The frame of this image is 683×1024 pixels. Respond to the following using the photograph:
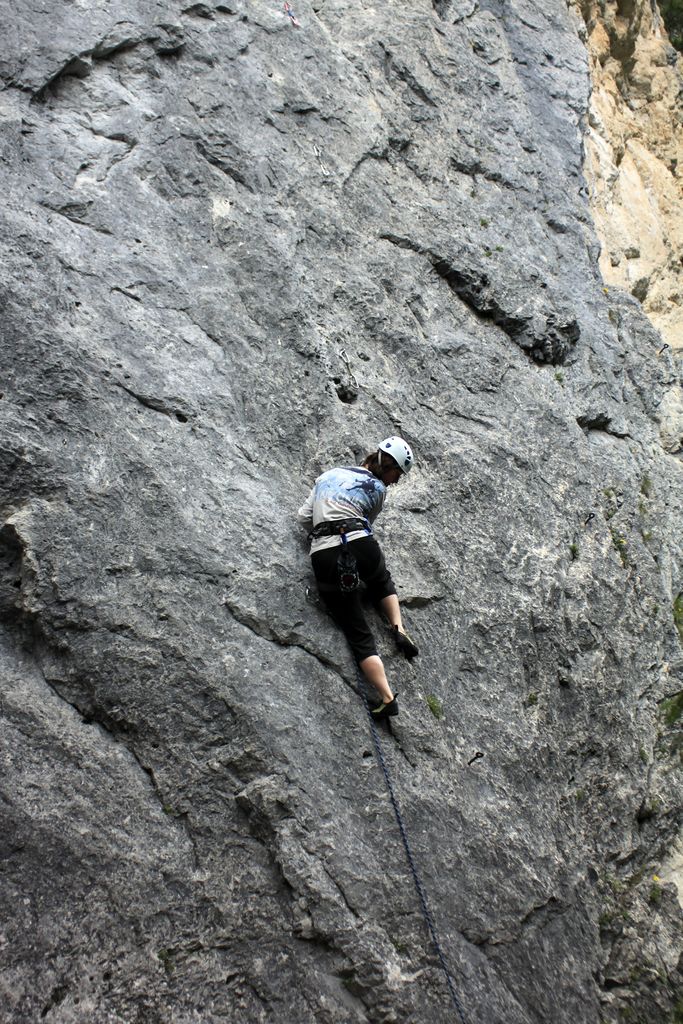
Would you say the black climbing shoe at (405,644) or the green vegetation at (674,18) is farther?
the green vegetation at (674,18)

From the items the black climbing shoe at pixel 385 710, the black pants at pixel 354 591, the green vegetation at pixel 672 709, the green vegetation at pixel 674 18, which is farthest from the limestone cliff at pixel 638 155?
the black climbing shoe at pixel 385 710

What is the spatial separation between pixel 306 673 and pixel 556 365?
4590mm

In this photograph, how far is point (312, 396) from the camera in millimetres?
7312

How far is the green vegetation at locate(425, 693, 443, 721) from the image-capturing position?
642cm

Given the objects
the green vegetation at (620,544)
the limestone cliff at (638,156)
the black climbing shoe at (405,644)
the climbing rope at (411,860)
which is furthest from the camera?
the limestone cliff at (638,156)

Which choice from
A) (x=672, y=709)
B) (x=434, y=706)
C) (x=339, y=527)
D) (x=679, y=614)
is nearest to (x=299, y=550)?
(x=339, y=527)

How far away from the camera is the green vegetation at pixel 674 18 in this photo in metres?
17.2

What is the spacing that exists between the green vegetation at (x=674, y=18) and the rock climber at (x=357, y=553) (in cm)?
1498

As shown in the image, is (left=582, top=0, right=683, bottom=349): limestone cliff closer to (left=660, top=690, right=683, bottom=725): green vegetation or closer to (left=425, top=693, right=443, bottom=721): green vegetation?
(left=660, top=690, right=683, bottom=725): green vegetation

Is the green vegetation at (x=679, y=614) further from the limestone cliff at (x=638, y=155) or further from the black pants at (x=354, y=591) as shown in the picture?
the limestone cliff at (x=638, y=155)

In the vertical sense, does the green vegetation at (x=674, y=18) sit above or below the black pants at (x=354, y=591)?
above

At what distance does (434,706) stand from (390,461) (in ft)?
6.08

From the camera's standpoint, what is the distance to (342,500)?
6.36 m

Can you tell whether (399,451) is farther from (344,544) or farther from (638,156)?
(638,156)
